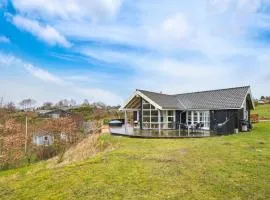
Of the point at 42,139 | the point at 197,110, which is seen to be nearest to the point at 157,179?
the point at 197,110

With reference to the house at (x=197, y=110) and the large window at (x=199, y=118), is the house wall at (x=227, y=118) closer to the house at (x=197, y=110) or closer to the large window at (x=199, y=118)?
the house at (x=197, y=110)

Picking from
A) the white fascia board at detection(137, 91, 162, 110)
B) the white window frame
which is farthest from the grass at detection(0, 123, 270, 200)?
the white window frame

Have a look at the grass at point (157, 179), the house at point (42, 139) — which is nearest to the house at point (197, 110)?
the house at point (42, 139)

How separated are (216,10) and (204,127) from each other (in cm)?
1076

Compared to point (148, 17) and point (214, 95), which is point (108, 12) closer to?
point (148, 17)

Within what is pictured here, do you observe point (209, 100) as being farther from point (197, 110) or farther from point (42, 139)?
point (42, 139)

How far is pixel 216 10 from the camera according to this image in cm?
1881

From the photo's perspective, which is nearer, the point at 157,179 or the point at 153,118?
the point at 157,179

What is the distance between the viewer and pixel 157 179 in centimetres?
877

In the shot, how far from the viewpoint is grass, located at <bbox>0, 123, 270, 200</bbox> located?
24.9 ft

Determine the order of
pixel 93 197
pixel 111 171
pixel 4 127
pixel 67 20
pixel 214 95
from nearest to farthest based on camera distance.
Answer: pixel 93 197 < pixel 111 171 < pixel 67 20 < pixel 214 95 < pixel 4 127

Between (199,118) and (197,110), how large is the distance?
2.83ft

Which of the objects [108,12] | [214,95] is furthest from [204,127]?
[108,12]

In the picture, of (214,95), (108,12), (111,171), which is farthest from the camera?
(214,95)
